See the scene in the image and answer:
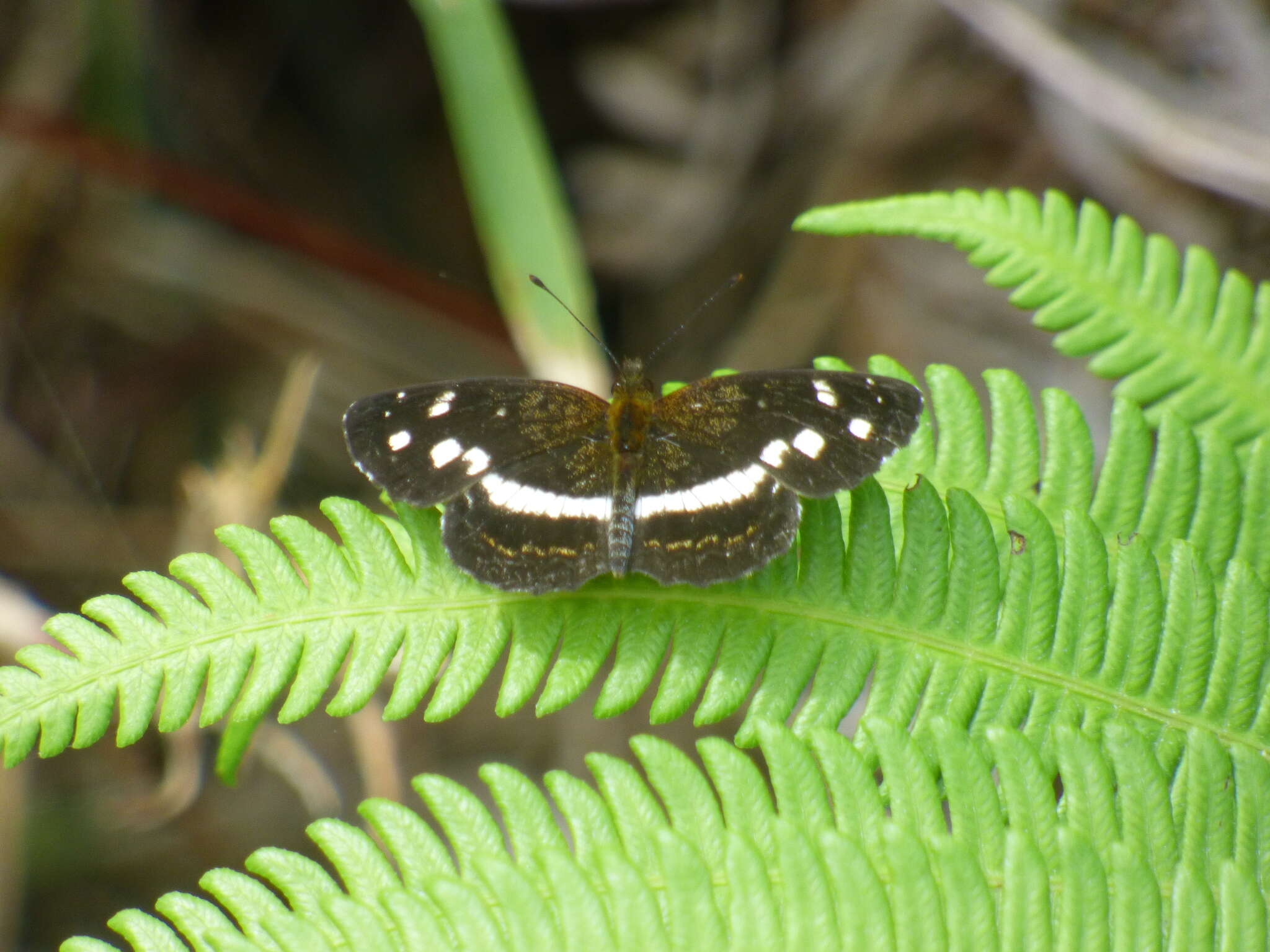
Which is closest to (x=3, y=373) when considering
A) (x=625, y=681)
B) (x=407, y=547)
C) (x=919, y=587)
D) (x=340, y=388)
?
(x=340, y=388)

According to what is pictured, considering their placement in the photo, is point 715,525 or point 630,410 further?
point 630,410

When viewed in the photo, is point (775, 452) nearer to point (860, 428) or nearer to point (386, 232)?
point (860, 428)

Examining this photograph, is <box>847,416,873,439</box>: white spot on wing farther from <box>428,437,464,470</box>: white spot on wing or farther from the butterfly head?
<box>428,437,464,470</box>: white spot on wing

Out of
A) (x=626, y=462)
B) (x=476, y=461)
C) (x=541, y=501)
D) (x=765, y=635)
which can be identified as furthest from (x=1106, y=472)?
(x=476, y=461)

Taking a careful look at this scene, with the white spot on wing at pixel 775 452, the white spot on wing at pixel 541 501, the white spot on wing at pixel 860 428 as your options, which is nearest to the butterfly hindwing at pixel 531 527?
the white spot on wing at pixel 541 501

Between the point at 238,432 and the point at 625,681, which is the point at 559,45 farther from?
the point at 625,681

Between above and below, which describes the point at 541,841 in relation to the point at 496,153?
below

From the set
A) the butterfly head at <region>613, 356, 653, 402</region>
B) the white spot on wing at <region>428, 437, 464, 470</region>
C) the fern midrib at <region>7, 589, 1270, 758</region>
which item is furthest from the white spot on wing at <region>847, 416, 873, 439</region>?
the white spot on wing at <region>428, 437, 464, 470</region>
